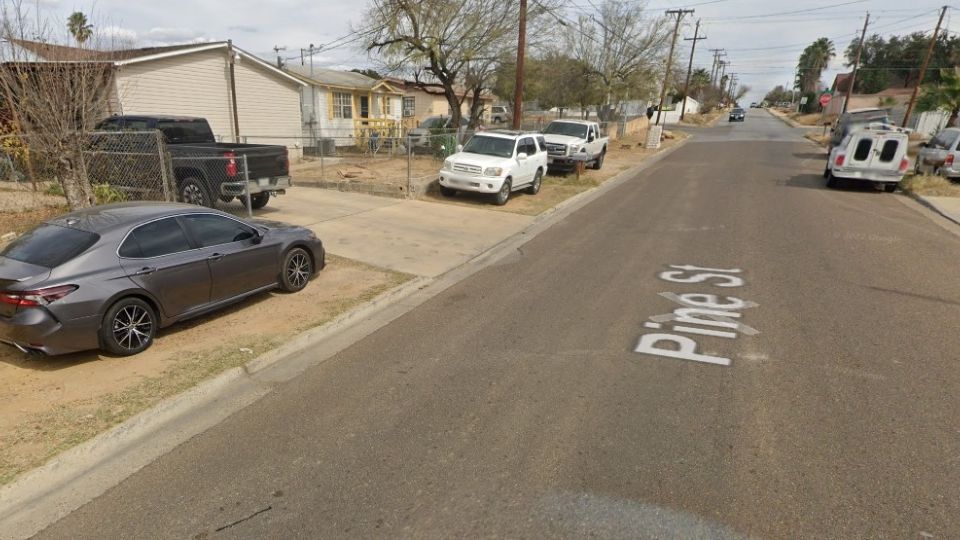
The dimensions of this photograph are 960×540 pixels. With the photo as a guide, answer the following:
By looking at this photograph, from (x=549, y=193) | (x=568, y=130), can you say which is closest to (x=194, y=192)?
(x=549, y=193)

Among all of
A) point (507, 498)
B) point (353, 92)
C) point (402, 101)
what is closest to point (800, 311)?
point (507, 498)

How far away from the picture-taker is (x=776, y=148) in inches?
1275

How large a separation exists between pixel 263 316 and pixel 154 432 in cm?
224

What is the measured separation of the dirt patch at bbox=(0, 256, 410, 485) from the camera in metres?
3.82

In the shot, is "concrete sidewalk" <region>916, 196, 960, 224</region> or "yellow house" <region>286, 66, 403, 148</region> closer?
"concrete sidewalk" <region>916, 196, 960, 224</region>

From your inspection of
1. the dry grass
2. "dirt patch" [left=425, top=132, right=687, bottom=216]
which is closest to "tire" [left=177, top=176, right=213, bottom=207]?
"dirt patch" [left=425, top=132, right=687, bottom=216]

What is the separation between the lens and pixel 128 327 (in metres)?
4.98

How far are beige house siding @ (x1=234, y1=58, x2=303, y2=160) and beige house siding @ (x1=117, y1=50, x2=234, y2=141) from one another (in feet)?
2.43

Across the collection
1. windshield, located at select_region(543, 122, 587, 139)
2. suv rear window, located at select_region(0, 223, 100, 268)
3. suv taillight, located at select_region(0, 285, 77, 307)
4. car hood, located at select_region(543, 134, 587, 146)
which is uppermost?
windshield, located at select_region(543, 122, 587, 139)

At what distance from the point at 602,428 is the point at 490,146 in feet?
38.0

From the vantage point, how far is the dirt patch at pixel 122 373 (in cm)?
382

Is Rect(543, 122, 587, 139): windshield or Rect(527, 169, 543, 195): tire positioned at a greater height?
Rect(543, 122, 587, 139): windshield

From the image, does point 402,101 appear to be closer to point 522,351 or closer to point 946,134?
point 946,134

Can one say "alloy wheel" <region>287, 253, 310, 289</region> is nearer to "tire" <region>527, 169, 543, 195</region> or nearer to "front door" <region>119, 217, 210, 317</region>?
"front door" <region>119, 217, 210, 317</region>
